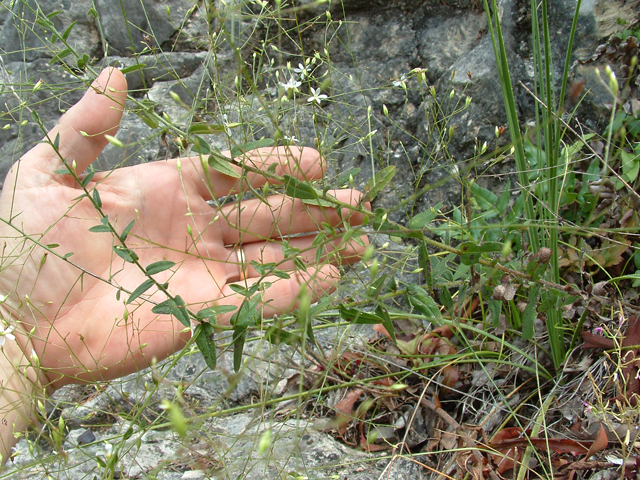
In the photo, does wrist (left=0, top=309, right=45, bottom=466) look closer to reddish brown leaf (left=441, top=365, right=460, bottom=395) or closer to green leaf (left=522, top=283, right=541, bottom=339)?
reddish brown leaf (left=441, top=365, right=460, bottom=395)

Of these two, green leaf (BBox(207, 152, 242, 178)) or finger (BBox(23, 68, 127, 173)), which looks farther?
finger (BBox(23, 68, 127, 173))

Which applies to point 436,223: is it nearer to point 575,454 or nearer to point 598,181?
point 598,181

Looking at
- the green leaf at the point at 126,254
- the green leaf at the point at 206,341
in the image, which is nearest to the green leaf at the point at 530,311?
the green leaf at the point at 206,341

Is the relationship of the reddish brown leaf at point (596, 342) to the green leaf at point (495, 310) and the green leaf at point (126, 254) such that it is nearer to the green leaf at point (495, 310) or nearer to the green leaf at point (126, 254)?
the green leaf at point (495, 310)

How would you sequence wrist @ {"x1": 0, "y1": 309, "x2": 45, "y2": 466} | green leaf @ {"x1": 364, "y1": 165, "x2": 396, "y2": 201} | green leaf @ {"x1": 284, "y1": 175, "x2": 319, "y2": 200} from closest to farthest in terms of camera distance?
green leaf @ {"x1": 284, "y1": 175, "x2": 319, "y2": 200}, green leaf @ {"x1": 364, "y1": 165, "x2": 396, "y2": 201}, wrist @ {"x1": 0, "y1": 309, "x2": 45, "y2": 466}

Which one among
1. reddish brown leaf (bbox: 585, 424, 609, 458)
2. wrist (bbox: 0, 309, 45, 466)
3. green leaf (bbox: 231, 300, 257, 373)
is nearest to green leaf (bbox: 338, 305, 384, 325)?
green leaf (bbox: 231, 300, 257, 373)

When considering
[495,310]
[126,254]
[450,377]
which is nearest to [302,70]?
[126,254]
